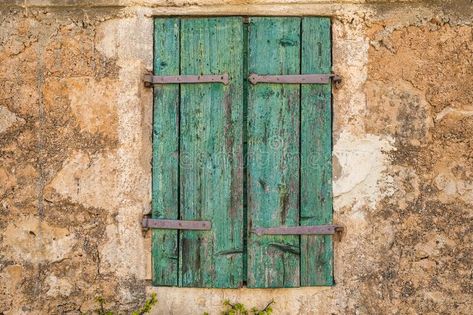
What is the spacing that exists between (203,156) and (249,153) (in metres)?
0.26

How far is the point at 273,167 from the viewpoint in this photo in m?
3.39

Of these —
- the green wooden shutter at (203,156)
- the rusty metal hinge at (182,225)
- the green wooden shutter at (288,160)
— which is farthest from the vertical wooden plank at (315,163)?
the rusty metal hinge at (182,225)

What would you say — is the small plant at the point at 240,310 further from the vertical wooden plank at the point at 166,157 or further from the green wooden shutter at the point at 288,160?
the vertical wooden plank at the point at 166,157

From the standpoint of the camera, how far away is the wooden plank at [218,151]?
3.40 m

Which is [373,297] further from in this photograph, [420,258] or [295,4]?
[295,4]

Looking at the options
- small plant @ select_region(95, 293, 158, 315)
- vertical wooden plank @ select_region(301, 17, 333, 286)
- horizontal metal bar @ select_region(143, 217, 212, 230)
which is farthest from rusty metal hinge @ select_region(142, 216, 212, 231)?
vertical wooden plank @ select_region(301, 17, 333, 286)

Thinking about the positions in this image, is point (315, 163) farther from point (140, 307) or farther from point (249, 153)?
point (140, 307)

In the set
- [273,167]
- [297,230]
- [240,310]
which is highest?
[273,167]

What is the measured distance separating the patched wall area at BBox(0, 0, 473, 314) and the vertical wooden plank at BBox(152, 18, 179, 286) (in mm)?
68

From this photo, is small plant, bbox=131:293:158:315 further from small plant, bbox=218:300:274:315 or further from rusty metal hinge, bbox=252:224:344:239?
rusty metal hinge, bbox=252:224:344:239

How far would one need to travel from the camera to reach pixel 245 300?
3.46 meters

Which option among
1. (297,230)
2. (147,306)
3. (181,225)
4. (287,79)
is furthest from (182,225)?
(287,79)

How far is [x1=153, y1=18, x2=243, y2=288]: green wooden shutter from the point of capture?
11.1 ft

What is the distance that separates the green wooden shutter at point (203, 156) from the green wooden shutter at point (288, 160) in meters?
0.09
